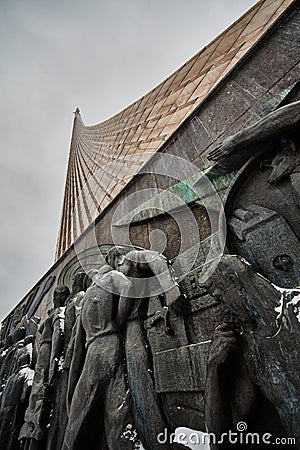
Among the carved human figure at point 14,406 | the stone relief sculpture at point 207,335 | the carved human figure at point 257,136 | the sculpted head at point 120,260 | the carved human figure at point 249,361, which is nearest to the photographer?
the carved human figure at point 249,361

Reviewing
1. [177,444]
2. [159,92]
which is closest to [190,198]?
[177,444]

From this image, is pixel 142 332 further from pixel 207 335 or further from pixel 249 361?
pixel 249 361

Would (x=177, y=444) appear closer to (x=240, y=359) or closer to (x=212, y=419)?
(x=212, y=419)

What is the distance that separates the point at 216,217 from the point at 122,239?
1.47 m

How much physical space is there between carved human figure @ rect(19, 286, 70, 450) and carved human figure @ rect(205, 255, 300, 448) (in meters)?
2.41

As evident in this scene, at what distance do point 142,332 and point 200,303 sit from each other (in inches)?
27.4

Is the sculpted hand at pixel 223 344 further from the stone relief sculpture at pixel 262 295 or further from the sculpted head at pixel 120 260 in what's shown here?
the sculpted head at pixel 120 260

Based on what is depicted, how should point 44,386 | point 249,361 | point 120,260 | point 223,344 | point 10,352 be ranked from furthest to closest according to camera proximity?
point 10,352
point 44,386
point 120,260
point 223,344
point 249,361

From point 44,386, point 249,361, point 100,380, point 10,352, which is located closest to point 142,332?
point 100,380

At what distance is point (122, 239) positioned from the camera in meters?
3.81

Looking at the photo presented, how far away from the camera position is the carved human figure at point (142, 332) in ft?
7.80

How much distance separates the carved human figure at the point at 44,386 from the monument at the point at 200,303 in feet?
0.06

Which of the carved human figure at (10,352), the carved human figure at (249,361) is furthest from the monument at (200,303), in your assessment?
the carved human figure at (10,352)

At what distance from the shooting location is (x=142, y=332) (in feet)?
9.36
